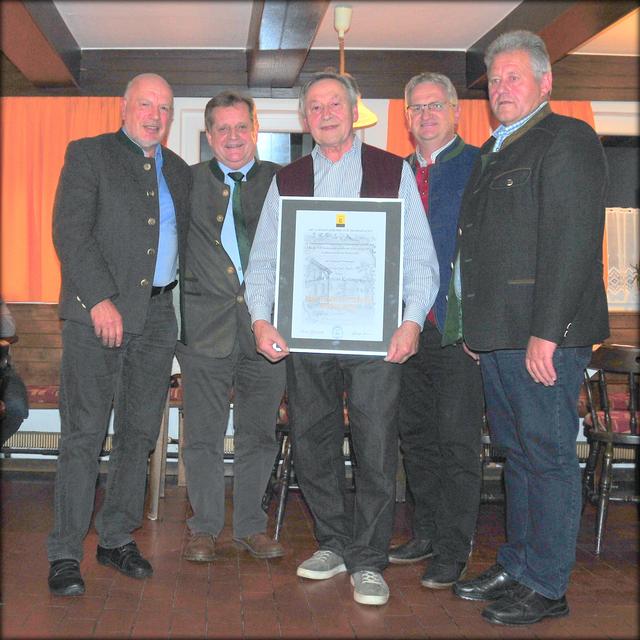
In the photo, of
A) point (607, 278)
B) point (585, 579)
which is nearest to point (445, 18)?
point (607, 278)

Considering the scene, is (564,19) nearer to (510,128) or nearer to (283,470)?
(510,128)

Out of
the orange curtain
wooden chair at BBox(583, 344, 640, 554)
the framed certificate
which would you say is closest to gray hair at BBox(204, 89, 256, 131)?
the framed certificate

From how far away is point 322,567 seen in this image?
304cm

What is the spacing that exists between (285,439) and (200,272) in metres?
1.45

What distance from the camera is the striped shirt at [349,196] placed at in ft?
9.56

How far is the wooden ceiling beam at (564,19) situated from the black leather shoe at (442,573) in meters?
3.03

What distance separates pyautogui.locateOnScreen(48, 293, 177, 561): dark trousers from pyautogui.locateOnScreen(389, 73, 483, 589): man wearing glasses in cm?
97

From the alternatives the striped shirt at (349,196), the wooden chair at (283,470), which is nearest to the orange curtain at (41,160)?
the wooden chair at (283,470)

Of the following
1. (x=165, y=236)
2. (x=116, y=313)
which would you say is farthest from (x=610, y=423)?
(x=116, y=313)

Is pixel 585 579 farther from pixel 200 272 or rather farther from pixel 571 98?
pixel 571 98

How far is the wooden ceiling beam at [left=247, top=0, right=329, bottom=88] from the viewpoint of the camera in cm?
455

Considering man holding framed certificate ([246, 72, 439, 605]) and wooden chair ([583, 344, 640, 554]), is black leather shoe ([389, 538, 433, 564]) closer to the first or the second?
man holding framed certificate ([246, 72, 439, 605])

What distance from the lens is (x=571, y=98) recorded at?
21.0 ft

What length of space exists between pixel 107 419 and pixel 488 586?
58.5 inches
